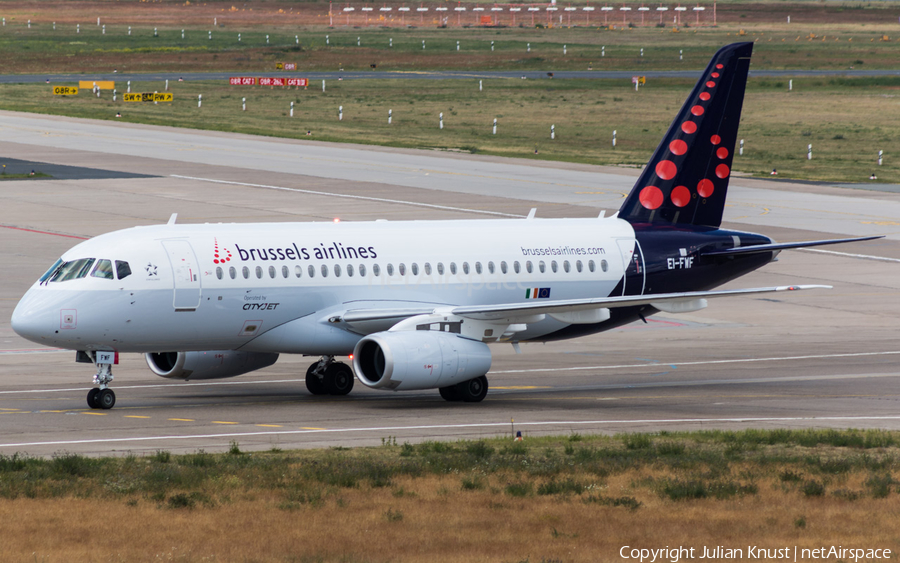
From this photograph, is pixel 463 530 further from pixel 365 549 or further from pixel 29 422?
pixel 29 422

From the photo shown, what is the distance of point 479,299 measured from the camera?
35812mm

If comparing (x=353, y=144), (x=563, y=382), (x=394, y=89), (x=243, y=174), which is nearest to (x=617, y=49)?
(x=394, y=89)

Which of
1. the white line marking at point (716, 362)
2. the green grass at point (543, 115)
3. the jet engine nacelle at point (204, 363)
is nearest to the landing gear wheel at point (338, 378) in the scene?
the jet engine nacelle at point (204, 363)

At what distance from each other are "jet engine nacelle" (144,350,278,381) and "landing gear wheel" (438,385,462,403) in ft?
14.9

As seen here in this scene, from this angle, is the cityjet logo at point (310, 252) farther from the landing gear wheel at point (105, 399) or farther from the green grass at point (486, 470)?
the green grass at point (486, 470)

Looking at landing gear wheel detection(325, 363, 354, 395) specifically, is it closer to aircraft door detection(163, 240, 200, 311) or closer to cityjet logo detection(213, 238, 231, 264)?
cityjet logo detection(213, 238, 231, 264)

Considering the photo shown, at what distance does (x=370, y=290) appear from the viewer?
34.3 m

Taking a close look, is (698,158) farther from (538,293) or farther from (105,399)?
(105,399)

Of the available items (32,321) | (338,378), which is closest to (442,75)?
(338,378)

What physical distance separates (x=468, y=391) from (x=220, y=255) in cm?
690

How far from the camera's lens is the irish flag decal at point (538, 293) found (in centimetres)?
3638

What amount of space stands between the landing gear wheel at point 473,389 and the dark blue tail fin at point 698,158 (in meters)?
8.77

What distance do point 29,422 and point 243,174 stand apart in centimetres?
5535

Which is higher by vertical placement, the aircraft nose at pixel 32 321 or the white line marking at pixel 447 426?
the aircraft nose at pixel 32 321
